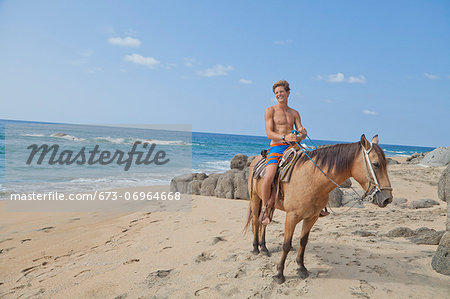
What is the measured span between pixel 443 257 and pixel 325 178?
1856mm

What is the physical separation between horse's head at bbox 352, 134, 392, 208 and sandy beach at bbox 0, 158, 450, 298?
1.14 meters

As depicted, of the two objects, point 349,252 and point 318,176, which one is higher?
point 318,176

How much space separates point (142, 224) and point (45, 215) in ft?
10.3

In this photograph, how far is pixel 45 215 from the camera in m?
7.55

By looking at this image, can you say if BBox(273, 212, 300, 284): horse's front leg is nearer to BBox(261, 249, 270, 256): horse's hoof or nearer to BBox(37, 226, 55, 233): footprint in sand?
BBox(261, 249, 270, 256): horse's hoof

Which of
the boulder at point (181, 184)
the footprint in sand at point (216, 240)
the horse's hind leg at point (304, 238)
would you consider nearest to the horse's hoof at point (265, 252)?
the horse's hind leg at point (304, 238)

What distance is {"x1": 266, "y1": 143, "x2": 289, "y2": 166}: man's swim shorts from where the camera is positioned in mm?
3688

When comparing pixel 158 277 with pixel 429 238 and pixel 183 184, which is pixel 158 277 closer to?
pixel 429 238

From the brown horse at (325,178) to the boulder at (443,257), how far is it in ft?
4.10

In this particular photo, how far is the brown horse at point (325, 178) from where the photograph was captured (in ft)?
8.88

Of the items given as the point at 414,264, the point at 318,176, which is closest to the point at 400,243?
the point at 414,264

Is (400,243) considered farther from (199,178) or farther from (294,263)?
(199,178)

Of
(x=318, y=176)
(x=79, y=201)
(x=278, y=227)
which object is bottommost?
(x=79, y=201)

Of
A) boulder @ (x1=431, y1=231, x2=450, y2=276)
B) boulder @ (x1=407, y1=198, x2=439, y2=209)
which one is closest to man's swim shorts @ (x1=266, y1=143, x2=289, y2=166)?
boulder @ (x1=431, y1=231, x2=450, y2=276)
